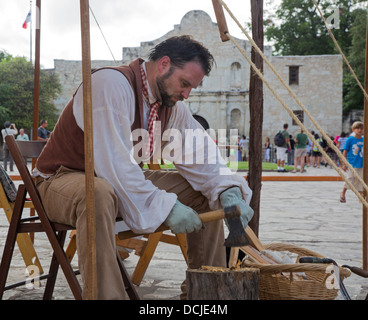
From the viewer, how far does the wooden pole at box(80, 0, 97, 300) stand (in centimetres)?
169

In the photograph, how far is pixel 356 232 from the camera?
4922 millimetres

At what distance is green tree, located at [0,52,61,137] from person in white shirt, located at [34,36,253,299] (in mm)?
25788

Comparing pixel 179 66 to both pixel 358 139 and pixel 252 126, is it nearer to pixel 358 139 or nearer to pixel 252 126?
pixel 252 126

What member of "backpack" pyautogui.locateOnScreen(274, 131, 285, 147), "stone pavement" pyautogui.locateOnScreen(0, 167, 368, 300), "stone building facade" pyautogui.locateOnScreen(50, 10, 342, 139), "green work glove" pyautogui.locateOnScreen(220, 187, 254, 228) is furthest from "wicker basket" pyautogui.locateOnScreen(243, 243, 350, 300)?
"stone building facade" pyautogui.locateOnScreen(50, 10, 342, 139)

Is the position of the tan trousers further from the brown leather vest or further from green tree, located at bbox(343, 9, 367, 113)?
green tree, located at bbox(343, 9, 367, 113)

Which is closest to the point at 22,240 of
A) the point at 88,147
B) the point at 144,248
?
the point at 144,248

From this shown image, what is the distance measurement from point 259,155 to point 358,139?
5146 millimetres

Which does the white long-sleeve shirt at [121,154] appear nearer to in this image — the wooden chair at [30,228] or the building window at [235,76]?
the wooden chair at [30,228]

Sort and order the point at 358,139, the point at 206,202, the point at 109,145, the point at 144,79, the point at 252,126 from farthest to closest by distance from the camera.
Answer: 1. the point at 358,139
2. the point at 252,126
3. the point at 206,202
4. the point at 144,79
5. the point at 109,145

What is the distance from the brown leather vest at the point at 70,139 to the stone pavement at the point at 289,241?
0.82 metres

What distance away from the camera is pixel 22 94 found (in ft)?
90.6
